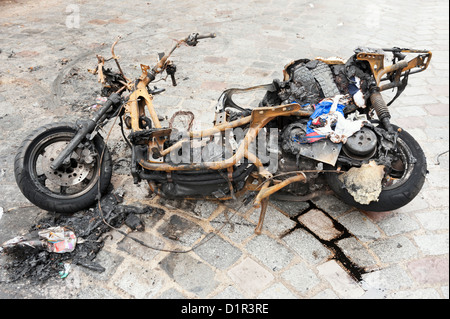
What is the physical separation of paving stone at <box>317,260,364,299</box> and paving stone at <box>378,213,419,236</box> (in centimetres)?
71

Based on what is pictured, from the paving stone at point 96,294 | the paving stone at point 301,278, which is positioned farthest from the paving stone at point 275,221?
the paving stone at point 96,294

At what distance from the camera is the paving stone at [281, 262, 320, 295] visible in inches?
115

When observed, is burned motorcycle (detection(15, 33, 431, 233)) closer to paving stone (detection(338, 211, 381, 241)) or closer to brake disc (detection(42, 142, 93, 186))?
brake disc (detection(42, 142, 93, 186))

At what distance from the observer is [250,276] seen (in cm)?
300

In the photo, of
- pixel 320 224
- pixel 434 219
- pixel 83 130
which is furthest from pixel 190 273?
pixel 434 219

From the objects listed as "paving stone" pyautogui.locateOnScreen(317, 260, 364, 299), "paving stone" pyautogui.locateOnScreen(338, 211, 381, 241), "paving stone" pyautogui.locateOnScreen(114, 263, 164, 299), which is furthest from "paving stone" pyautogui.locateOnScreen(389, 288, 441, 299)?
"paving stone" pyautogui.locateOnScreen(114, 263, 164, 299)

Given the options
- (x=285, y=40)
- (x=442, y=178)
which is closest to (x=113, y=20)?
(x=285, y=40)

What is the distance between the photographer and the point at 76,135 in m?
3.26

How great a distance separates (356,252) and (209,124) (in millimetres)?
2582

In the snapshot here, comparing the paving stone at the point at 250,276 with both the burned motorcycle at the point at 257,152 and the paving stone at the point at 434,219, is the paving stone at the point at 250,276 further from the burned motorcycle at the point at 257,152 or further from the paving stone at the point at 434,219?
the paving stone at the point at 434,219

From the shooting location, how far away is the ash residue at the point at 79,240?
2.96m

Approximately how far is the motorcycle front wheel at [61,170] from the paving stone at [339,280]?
230cm
